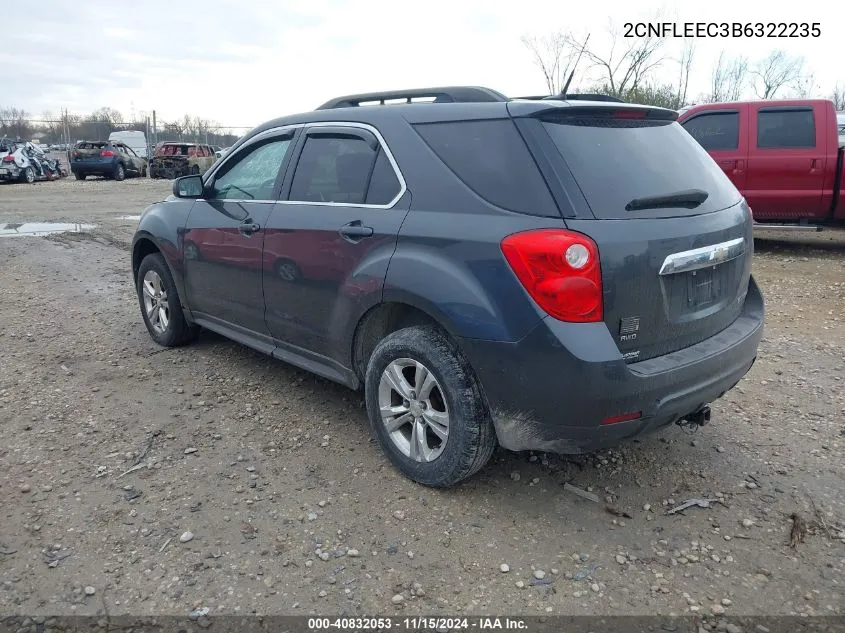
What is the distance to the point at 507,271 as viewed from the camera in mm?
2594

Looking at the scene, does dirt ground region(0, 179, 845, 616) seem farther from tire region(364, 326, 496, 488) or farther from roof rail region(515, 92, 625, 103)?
roof rail region(515, 92, 625, 103)

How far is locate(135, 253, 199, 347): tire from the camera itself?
15.9 feet

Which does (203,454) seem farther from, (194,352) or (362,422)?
(194,352)

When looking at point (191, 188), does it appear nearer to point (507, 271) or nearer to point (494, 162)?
point (494, 162)

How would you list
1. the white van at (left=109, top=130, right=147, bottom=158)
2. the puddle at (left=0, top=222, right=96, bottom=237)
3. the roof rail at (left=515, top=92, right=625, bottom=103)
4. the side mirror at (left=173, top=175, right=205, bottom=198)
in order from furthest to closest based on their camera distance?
the white van at (left=109, top=130, right=147, bottom=158)
the puddle at (left=0, top=222, right=96, bottom=237)
the side mirror at (left=173, top=175, right=205, bottom=198)
the roof rail at (left=515, top=92, right=625, bottom=103)

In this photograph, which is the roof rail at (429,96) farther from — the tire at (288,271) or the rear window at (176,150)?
the rear window at (176,150)

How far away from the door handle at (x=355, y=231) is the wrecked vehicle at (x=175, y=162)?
991 inches

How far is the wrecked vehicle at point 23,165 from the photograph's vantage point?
23.1 m

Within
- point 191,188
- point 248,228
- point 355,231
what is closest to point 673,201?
point 355,231

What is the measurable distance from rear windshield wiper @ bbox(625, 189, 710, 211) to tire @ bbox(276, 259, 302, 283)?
1.75 meters

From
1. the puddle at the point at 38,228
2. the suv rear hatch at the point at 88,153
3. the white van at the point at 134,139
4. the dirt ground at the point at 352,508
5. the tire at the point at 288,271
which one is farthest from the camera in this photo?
the white van at the point at 134,139

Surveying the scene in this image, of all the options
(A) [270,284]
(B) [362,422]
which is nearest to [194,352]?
(A) [270,284]

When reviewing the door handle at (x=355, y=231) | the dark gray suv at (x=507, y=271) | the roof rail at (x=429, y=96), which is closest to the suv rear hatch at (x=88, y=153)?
the roof rail at (x=429, y=96)

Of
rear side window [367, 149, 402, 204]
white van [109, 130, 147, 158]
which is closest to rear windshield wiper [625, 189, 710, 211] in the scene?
rear side window [367, 149, 402, 204]
